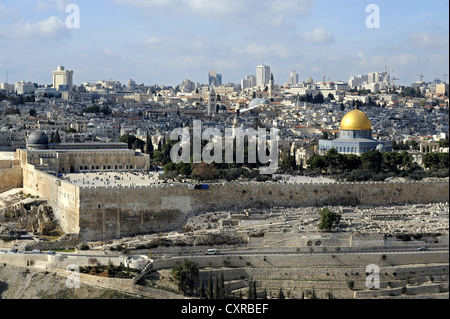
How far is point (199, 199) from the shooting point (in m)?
28.5

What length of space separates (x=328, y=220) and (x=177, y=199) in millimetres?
4836

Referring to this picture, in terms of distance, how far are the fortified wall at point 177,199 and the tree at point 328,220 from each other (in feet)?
9.24

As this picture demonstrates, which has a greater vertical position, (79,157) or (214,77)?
(214,77)

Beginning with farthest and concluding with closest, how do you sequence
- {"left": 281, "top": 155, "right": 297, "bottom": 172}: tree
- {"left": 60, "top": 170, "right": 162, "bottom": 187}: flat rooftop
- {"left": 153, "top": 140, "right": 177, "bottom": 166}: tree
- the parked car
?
{"left": 153, "top": 140, "right": 177, "bottom": 166}: tree, {"left": 281, "top": 155, "right": 297, "bottom": 172}: tree, {"left": 60, "top": 170, "right": 162, "bottom": 187}: flat rooftop, the parked car

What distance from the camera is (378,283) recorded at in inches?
908

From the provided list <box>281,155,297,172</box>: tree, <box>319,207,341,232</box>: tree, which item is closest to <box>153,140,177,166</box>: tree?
<box>281,155,297,172</box>: tree

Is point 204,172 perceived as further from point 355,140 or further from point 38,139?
point 355,140

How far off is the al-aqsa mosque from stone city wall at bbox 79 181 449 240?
13800 millimetres

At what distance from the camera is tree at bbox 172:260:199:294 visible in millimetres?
22625

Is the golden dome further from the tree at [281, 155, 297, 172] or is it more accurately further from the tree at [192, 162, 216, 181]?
the tree at [192, 162, 216, 181]

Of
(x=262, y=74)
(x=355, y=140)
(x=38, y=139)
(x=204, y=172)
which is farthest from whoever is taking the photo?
(x=262, y=74)

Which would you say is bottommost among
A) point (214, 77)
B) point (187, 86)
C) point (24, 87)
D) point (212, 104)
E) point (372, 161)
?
point (372, 161)

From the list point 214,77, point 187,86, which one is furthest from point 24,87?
point 214,77

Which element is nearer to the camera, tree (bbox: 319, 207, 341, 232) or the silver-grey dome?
tree (bbox: 319, 207, 341, 232)
